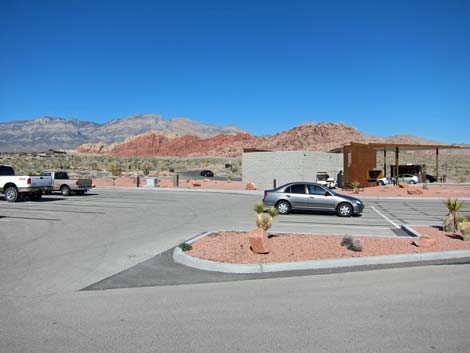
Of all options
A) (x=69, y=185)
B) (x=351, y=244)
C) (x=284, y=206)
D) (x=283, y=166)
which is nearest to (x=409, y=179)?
(x=283, y=166)

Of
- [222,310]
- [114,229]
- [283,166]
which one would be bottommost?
[222,310]

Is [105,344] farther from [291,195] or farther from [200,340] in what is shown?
[291,195]

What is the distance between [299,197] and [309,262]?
33.1ft

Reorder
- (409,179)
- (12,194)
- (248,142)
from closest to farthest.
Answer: (12,194) < (409,179) < (248,142)

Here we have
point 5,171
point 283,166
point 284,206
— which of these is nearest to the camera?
point 284,206

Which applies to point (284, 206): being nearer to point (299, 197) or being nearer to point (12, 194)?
point (299, 197)

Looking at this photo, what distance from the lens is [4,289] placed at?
7.79 metres

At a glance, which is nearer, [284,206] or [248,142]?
[284,206]

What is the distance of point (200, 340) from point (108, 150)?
635ft

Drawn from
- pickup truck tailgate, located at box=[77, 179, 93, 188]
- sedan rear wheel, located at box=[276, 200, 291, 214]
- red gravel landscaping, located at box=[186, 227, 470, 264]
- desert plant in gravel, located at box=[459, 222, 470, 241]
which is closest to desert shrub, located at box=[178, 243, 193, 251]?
red gravel landscaping, located at box=[186, 227, 470, 264]

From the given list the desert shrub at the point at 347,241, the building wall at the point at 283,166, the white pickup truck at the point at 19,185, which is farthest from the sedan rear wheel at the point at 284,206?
the building wall at the point at 283,166

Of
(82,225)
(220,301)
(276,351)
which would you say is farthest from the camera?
(82,225)

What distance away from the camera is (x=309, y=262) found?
9375 millimetres

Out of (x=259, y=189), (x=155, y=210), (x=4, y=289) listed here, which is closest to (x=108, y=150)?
(x=259, y=189)
